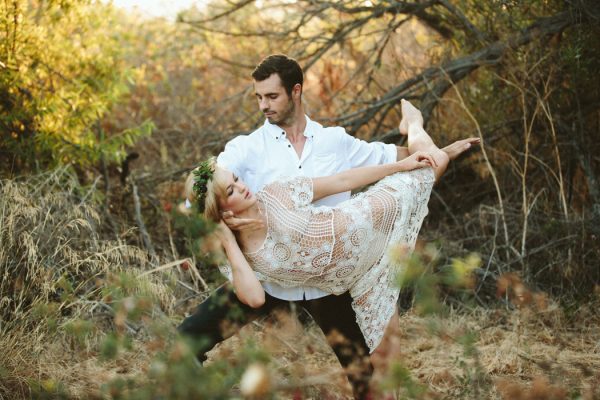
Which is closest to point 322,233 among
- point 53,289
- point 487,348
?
point 53,289

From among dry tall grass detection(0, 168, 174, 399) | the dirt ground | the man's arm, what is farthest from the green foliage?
the man's arm

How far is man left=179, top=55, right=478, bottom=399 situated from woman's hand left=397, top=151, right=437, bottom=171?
0.17m

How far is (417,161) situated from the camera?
3182 mm

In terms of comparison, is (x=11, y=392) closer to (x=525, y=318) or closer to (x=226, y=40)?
(x=525, y=318)

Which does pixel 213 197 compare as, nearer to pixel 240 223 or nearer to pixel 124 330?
pixel 240 223

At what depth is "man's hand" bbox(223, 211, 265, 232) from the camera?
2742mm

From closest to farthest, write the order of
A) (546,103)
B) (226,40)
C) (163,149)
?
1. (546,103)
2. (163,149)
3. (226,40)

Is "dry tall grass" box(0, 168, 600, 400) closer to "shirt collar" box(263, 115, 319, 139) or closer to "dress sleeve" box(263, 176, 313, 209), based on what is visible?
"dress sleeve" box(263, 176, 313, 209)

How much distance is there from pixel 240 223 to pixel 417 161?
946 mm

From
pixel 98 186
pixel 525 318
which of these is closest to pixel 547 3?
pixel 525 318

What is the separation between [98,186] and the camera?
5.79 m

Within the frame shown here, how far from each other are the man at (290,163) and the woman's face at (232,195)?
6 centimetres

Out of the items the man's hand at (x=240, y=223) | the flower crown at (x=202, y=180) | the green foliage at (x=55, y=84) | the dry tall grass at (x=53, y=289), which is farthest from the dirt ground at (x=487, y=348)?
the green foliage at (x=55, y=84)

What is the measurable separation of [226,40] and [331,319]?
610 cm
